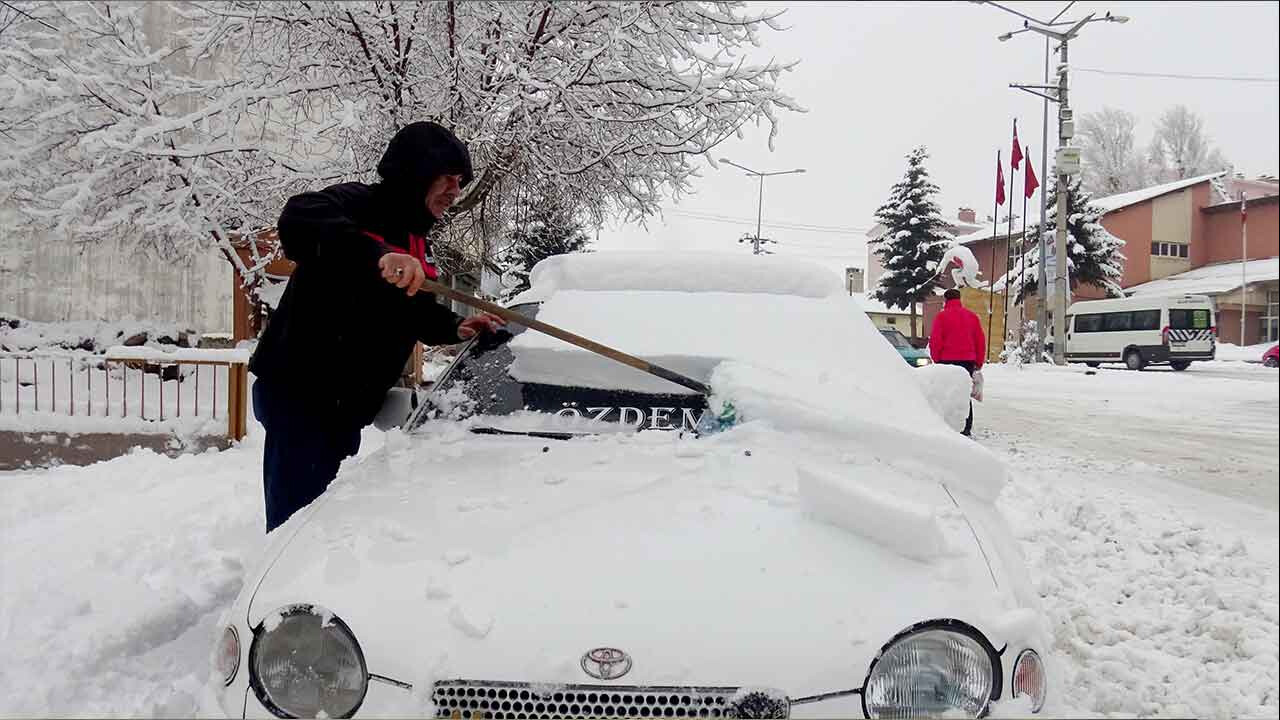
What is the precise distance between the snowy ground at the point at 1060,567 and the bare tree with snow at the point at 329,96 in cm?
196

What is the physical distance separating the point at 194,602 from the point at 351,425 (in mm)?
1043

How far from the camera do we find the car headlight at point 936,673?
5.06ft

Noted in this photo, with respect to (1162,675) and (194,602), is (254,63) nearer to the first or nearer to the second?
(194,602)

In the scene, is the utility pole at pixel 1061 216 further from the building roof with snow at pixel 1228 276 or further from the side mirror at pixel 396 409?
the side mirror at pixel 396 409

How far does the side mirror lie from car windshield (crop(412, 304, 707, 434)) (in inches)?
2.4

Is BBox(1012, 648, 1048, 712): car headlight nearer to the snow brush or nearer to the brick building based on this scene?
the brick building

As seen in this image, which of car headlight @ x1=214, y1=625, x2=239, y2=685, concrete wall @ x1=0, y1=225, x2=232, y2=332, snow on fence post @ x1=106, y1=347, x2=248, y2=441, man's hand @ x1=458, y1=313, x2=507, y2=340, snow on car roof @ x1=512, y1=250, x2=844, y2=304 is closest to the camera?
car headlight @ x1=214, y1=625, x2=239, y2=685

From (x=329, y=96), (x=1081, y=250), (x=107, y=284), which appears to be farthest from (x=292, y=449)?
(x=107, y=284)

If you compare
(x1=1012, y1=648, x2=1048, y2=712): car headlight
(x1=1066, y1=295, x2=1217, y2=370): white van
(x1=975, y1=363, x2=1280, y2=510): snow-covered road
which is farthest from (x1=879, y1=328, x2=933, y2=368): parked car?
(x1=1012, y1=648, x2=1048, y2=712): car headlight

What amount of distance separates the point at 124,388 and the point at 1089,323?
15.3 metres

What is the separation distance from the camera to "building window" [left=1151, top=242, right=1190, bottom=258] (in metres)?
3.26

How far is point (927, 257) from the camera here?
21.4 metres

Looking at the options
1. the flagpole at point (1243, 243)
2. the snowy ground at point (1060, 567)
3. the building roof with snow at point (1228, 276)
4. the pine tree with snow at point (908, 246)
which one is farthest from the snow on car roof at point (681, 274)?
the pine tree with snow at point (908, 246)

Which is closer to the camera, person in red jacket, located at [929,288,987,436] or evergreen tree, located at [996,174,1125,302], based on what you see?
evergreen tree, located at [996,174,1125,302]
